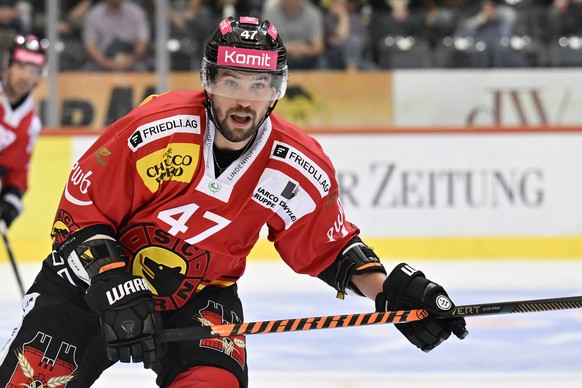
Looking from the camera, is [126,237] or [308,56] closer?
[126,237]

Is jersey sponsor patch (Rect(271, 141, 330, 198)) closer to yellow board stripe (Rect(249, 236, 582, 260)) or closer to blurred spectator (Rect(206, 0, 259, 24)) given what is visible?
yellow board stripe (Rect(249, 236, 582, 260))

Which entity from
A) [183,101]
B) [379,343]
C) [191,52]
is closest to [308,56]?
[191,52]

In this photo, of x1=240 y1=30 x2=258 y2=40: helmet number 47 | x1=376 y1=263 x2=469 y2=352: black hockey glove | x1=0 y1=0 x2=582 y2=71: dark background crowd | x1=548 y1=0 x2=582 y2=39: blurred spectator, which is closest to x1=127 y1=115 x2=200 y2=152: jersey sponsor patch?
x1=240 y1=30 x2=258 y2=40: helmet number 47

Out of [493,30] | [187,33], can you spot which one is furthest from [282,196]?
[493,30]

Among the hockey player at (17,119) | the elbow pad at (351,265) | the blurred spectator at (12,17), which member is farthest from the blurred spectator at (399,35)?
the elbow pad at (351,265)

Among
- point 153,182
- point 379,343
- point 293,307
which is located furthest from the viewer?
point 293,307

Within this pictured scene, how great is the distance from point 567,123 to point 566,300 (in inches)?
169

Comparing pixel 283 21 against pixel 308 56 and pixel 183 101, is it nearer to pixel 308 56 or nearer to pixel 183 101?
pixel 308 56

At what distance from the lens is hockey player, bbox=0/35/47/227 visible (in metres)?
5.36

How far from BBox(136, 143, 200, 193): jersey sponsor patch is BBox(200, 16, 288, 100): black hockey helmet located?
0.52 feet

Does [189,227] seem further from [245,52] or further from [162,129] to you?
[245,52]

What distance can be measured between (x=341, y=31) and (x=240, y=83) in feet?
15.5

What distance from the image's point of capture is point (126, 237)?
2840mm

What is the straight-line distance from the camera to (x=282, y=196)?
9.39 feet
